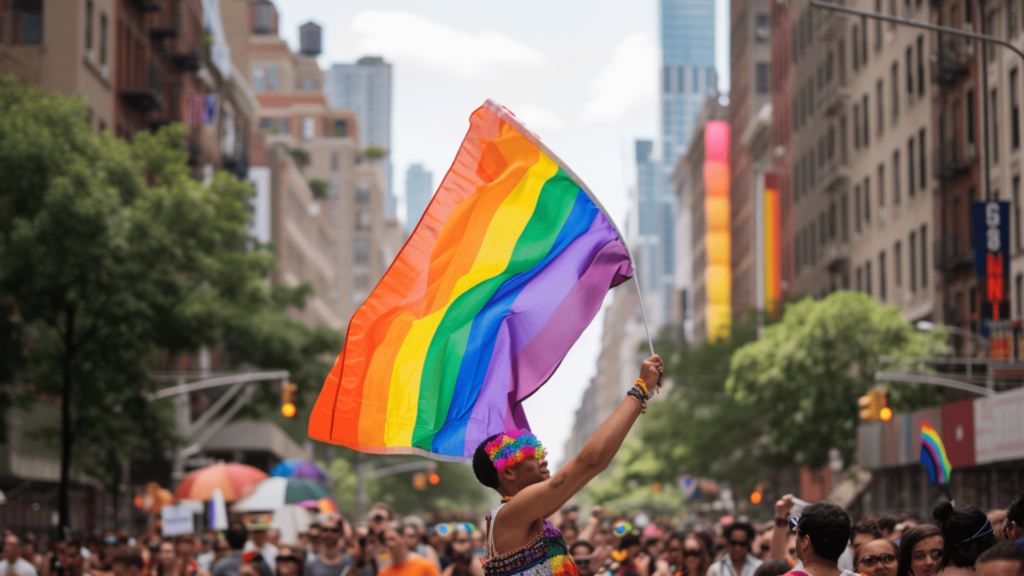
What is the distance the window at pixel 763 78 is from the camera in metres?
97.3

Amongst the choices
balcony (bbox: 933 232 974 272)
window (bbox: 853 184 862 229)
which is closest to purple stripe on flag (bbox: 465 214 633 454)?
balcony (bbox: 933 232 974 272)

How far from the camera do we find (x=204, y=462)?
162 ft

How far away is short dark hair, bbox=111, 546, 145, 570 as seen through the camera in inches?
468

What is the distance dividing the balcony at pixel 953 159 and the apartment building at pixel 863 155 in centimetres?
230

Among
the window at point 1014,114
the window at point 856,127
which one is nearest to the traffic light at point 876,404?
the window at point 1014,114

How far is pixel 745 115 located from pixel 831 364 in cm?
5634

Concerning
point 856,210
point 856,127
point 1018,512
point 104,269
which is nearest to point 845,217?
point 856,210

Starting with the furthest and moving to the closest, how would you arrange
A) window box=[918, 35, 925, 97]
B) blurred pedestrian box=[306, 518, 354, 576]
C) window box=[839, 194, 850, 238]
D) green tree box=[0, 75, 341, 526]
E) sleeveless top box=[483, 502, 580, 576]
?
window box=[839, 194, 850, 238] → window box=[918, 35, 925, 97] → green tree box=[0, 75, 341, 526] → blurred pedestrian box=[306, 518, 354, 576] → sleeveless top box=[483, 502, 580, 576]

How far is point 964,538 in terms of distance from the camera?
713cm

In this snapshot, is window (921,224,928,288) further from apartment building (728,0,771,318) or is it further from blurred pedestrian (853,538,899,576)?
blurred pedestrian (853,538,899,576)

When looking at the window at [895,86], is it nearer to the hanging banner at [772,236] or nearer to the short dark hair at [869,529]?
the hanging banner at [772,236]

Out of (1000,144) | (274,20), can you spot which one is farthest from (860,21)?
(274,20)

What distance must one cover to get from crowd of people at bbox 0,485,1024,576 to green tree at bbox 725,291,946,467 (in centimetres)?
2457

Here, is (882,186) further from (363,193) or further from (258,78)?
(363,193)
